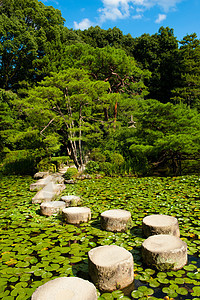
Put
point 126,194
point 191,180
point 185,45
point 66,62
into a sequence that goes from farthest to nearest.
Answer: point 185,45
point 66,62
point 191,180
point 126,194

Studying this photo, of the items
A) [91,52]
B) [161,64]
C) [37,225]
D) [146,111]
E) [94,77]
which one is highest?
[161,64]

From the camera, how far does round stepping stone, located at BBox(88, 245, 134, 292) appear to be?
2.17 meters

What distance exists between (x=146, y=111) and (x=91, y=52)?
7143 millimetres

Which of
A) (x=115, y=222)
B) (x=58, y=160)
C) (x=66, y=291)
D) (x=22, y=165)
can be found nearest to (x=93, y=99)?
(x=58, y=160)

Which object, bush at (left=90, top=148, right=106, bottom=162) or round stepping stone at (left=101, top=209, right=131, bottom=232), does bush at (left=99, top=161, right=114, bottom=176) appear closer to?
bush at (left=90, top=148, right=106, bottom=162)

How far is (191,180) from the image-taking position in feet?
23.6

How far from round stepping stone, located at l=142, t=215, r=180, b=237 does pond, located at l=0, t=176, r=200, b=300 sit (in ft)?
0.62

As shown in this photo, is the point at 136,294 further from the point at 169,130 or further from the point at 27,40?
the point at 27,40

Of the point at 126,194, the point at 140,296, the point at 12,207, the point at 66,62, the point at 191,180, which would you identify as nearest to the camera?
the point at 140,296

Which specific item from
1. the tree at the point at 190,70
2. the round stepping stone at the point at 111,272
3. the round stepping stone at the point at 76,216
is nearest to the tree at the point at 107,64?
the tree at the point at 190,70

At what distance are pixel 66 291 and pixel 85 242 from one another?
137 cm

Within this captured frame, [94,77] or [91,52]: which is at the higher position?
[91,52]

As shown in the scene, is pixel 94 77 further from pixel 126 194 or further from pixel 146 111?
pixel 126 194

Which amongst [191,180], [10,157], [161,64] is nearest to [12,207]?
[191,180]
